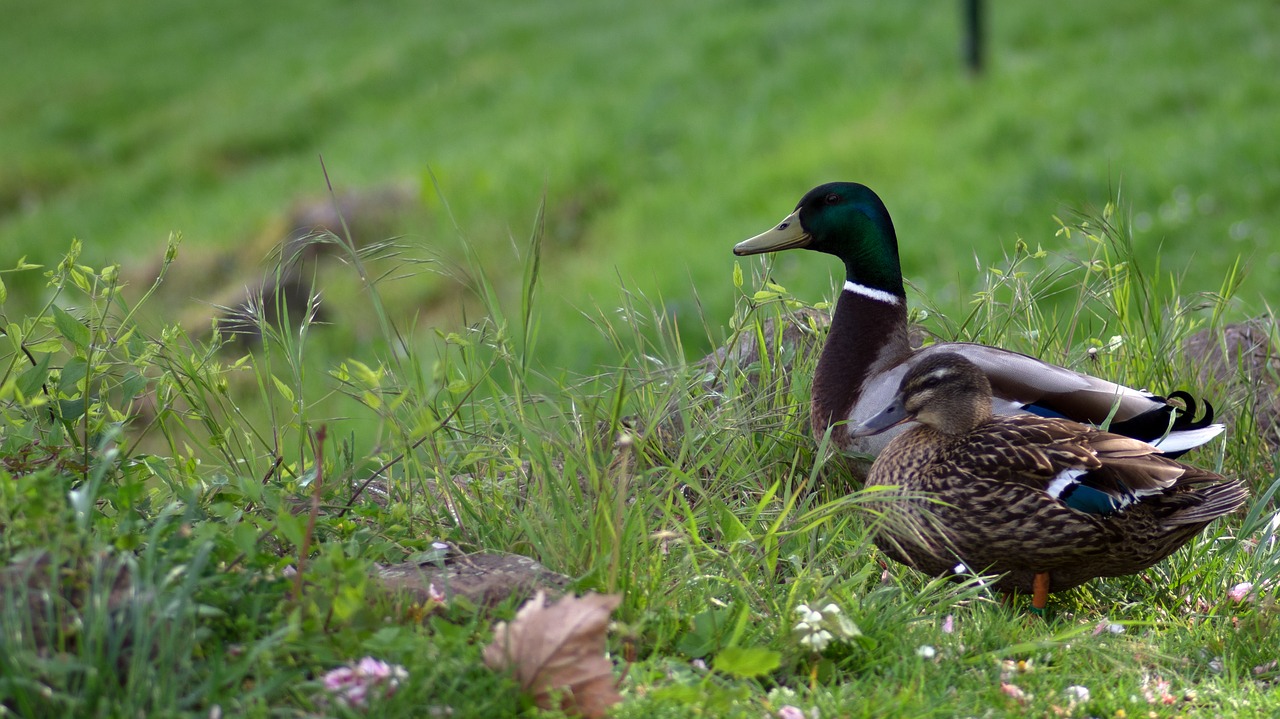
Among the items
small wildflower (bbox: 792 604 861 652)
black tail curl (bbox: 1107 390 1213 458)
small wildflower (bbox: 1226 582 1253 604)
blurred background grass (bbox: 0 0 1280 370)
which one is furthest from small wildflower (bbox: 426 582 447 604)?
blurred background grass (bbox: 0 0 1280 370)

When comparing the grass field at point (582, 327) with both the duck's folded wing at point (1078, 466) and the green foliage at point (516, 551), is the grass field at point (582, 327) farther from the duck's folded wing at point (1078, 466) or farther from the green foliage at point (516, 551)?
the duck's folded wing at point (1078, 466)

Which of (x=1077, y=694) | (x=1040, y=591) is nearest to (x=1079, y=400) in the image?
(x=1040, y=591)

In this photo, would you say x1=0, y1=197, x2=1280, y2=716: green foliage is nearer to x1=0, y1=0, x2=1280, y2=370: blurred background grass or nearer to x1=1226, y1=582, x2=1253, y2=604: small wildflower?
x1=1226, y1=582, x2=1253, y2=604: small wildflower

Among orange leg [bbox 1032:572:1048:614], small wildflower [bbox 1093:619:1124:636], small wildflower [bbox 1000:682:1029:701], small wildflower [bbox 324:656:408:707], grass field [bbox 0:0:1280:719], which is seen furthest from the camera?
orange leg [bbox 1032:572:1048:614]

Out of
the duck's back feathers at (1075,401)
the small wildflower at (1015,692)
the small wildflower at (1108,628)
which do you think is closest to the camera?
the small wildflower at (1015,692)

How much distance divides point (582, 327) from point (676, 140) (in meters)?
3.57

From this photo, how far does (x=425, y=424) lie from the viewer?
7.51ft

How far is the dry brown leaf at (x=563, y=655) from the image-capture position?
6.94ft

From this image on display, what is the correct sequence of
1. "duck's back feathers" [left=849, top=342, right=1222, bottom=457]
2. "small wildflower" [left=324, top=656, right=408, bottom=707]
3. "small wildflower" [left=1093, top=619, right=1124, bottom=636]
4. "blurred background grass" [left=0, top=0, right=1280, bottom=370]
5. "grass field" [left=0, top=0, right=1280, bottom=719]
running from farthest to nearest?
"blurred background grass" [left=0, top=0, right=1280, bottom=370] → "duck's back feathers" [left=849, top=342, right=1222, bottom=457] → "small wildflower" [left=1093, top=619, right=1124, bottom=636] → "grass field" [left=0, top=0, right=1280, bottom=719] → "small wildflower" [left=324, top=656, right=408, bottom=707]

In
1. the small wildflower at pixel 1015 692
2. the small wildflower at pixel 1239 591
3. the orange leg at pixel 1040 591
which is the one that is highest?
the small wildflower at pixel 1015 692

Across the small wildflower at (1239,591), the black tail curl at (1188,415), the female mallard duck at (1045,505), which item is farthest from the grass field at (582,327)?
the black tail curl at (1188,415)

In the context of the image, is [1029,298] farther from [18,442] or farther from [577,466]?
[18,442]

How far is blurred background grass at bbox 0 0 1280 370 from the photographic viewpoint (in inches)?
333

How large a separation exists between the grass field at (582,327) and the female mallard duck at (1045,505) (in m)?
0.12
